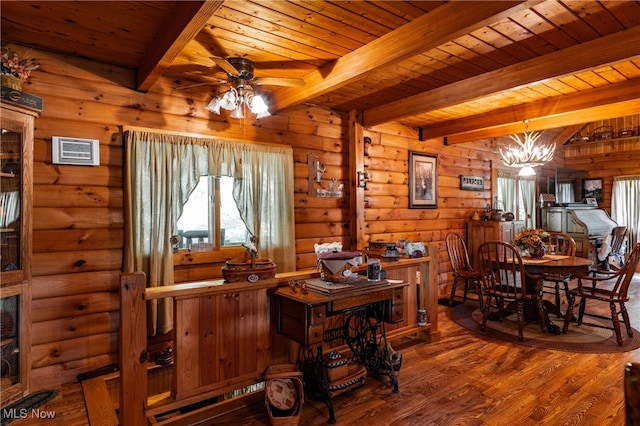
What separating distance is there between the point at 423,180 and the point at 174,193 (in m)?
3.72

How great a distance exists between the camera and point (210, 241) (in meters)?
3.59

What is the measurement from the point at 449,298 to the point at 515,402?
2934 millimetres

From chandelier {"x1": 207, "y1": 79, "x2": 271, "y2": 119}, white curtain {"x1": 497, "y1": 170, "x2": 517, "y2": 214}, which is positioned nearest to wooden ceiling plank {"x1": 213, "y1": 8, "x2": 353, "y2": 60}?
chandelier {"x1": 207, "y1": 79, "x2": 271, "y2": 119}

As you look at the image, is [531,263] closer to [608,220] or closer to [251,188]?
[251,188]

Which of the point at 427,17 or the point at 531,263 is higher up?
the point at 427,17

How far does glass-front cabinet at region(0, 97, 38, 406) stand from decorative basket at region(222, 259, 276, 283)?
1.38 metres

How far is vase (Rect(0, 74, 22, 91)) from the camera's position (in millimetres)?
2295

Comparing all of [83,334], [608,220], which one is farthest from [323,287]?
[608,220]

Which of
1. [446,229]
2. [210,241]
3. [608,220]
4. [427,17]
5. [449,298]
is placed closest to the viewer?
[427,17]

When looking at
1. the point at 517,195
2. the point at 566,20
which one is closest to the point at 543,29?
the point at 566,20

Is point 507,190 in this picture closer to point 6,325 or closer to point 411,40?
point 411,40

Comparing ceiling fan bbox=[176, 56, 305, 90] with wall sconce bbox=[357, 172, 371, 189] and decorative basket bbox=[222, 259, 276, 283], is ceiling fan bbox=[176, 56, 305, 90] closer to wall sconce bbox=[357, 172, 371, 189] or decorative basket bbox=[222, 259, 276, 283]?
decorative basket bbox=[222, 259, 276, 283]

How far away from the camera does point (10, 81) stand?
2.32 meters

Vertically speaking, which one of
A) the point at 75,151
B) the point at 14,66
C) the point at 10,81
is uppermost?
the point at 14,66
